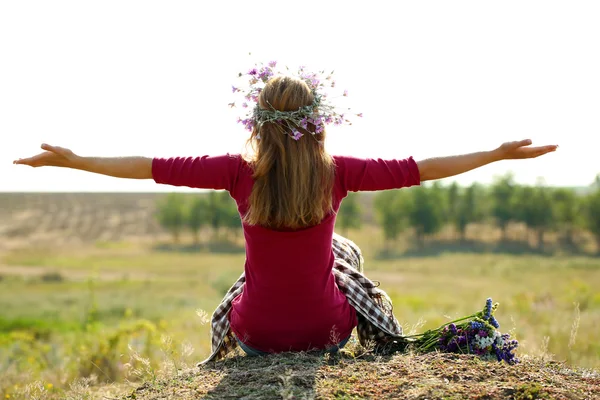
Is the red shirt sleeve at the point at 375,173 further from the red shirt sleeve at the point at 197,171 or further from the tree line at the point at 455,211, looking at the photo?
the tree line at the point at 455,211

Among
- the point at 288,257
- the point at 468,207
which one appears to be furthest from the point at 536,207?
the point at 288,257

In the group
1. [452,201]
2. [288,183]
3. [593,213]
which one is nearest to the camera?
[288,183]

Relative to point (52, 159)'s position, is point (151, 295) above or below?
below

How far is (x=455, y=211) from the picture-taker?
197 feet

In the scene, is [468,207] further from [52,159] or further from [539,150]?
[52,159]

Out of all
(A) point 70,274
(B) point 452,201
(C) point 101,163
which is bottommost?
(A) point 70,274

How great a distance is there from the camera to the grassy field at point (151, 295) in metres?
7.42

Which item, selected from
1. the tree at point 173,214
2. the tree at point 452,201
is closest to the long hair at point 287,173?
the tree at point 452,201

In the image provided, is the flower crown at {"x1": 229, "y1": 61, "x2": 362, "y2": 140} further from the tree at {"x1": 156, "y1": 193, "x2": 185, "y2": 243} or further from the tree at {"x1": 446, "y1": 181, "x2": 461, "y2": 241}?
the tree at {"x1": 156, "y1": 193, "x2": 185, "y2": 243}

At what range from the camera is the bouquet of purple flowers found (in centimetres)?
367

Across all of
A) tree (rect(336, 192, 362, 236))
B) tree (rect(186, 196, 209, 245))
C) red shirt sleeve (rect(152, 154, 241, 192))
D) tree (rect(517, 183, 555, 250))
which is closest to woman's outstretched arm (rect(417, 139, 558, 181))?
red shirt sleeve (rect(152, 154, 241, 192))

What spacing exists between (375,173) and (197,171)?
110 cm

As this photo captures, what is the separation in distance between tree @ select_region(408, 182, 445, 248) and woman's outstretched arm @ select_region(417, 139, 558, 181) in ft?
181

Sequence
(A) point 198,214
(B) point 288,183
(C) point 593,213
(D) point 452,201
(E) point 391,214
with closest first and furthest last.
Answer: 1. (B) point 288,183
2. (C) point 593,213
3. (E) point 391,214
4. (D) point 452,201
5. (A) point 198,214
